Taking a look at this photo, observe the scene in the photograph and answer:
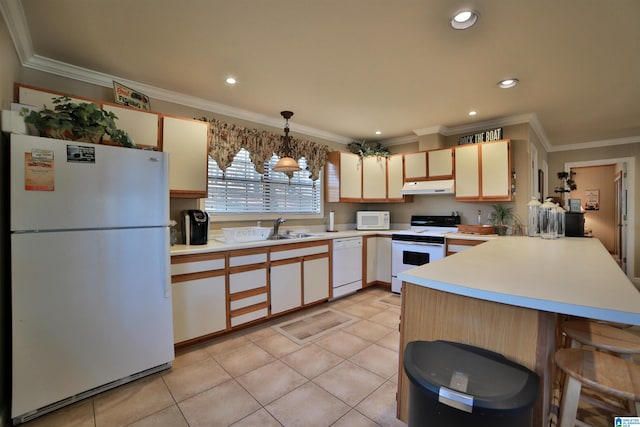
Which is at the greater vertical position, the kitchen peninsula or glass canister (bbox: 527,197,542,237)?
glass canister (bbox: 527,197,542,237)

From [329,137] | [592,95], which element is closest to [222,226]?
[329,137]

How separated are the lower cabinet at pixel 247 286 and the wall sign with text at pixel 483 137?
3.17 m

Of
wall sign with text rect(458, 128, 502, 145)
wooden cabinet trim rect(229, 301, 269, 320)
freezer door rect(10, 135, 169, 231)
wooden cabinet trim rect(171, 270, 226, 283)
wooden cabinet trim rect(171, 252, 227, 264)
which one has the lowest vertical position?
wooden cabinet trim rect(229, 301, 269, 320)

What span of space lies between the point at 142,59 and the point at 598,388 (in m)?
3.31

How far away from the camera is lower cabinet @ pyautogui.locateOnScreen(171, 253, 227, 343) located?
2359 mm

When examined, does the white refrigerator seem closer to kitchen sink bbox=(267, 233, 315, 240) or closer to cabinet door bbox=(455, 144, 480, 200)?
kitchen sink bbox=(267, 233, 315, 240)

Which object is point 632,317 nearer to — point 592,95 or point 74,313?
point 74,313

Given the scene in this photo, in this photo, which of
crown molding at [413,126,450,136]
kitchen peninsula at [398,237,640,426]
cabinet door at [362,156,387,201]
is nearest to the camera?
kitchen peninsula at [398,237,640,426]

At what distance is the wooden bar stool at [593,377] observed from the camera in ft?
3.31

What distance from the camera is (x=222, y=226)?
3.30 m

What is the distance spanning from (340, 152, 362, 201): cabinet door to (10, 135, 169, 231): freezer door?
275 centimetres

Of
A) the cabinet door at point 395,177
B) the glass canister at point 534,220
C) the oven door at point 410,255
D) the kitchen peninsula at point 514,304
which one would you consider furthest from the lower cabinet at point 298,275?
the glass canister at point 534,220

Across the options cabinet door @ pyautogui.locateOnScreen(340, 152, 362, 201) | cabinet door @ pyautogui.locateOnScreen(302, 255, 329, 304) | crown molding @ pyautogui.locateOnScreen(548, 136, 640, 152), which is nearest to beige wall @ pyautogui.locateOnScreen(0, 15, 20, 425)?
cabinet door @ pyautogui.locateOnScreen(302, 255, 329, 304)

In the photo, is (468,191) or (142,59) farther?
(468,191)
